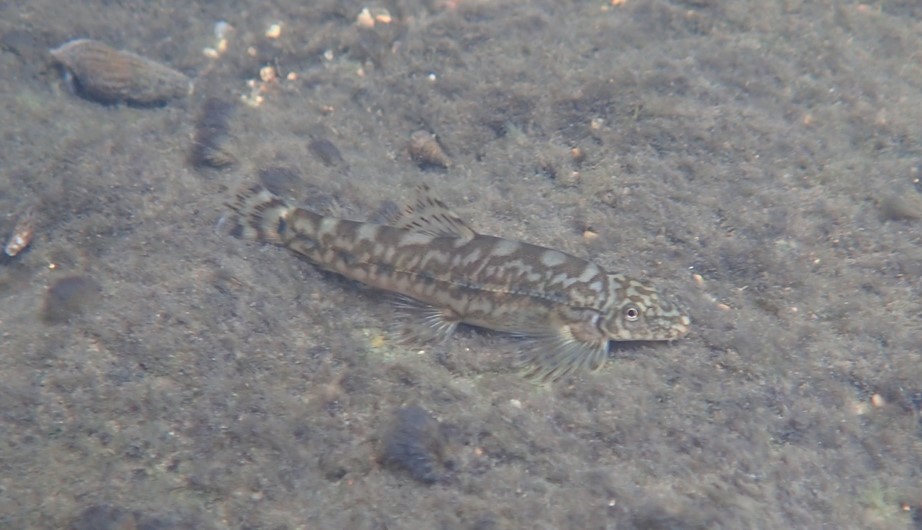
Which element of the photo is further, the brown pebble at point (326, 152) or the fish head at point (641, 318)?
the brown pebble at point (326, 152)

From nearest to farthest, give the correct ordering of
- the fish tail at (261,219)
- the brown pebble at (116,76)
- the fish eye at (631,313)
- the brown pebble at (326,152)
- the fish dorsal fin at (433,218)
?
the fish eye at (631,313)
the fish dorsal fin at (433,218)
the fish tail at (261,219)
the brown pebble at (326,152)
the brown pebble at (116,76)

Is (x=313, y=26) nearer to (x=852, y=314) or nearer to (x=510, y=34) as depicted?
(x=510, y=34)

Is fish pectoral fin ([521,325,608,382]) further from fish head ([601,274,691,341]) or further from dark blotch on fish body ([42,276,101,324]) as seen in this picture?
dark blotch on fish body ([42,276,101,324])

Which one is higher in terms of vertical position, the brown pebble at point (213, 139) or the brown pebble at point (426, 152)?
the brown pebble at point (213, 139)

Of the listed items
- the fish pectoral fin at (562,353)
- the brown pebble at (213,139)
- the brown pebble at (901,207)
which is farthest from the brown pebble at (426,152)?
the brown pebble at (901,207)

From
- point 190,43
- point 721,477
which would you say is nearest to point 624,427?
point 721,477

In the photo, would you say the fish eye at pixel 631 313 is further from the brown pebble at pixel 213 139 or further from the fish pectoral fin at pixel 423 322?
the brown pebble at pixel 213 139

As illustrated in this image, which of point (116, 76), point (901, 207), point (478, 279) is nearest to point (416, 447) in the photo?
point (478, 279)

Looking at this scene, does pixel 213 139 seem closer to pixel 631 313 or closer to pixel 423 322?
pixel 423 322
